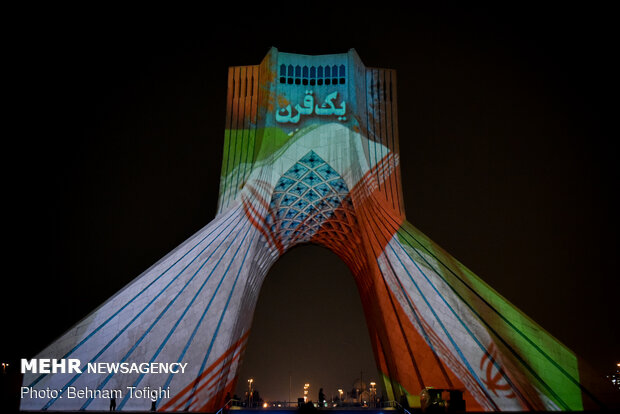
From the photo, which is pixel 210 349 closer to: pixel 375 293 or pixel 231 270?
pixel 231 270

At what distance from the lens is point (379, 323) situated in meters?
12.2

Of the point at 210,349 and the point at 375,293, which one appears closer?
the point at 210,349

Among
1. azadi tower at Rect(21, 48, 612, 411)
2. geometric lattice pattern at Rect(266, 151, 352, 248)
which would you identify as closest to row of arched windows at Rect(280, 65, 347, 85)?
azadi tower at Rect(21, 48, 612, 411)

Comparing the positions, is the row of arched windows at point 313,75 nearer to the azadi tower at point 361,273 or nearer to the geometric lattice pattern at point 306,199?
the azadi tower at point 361,273

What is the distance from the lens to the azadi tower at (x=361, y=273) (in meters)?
8.12

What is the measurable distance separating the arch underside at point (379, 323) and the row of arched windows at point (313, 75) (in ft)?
8.25

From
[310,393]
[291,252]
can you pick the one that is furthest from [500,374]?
[310,393]

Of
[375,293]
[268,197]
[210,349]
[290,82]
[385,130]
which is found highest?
[290,82]

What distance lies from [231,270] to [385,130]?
799 cm

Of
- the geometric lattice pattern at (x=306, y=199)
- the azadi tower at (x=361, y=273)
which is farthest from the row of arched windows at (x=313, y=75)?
the geometric lattice pattern at (x=306, y=199)

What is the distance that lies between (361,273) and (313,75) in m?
8.46

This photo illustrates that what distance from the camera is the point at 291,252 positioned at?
912 inches

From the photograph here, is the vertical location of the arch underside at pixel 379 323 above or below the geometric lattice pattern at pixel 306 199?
below

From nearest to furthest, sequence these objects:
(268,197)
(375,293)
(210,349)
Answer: (210,349) < (375,293) < (268,197)
